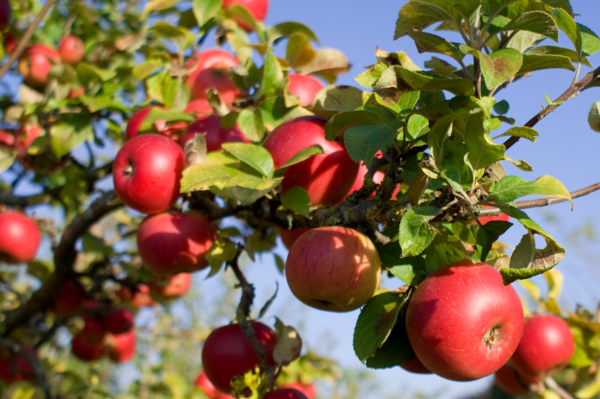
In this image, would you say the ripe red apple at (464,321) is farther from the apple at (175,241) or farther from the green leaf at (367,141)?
the apple at (175,241)

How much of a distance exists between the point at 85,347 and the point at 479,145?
74.9 inches

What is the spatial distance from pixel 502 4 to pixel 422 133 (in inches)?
7.6

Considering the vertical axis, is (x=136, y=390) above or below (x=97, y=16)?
below

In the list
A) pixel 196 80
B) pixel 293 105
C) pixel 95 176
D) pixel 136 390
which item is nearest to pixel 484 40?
pixel 293 105

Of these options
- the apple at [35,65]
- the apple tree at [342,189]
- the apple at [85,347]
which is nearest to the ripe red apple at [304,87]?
the apple tree at [342,189]

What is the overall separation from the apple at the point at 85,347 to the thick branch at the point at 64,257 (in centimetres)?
27

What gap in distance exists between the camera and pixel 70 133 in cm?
133

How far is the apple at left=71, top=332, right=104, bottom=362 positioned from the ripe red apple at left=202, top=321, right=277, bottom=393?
4.06 feet

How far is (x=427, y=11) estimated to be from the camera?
65 centimetres

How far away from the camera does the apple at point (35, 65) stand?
1.90 m

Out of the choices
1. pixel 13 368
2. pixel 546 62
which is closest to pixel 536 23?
pixel 546 62

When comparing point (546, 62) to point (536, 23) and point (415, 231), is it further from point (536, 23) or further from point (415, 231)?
point (415, 231)

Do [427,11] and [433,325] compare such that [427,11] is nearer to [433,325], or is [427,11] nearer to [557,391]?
[433,325]

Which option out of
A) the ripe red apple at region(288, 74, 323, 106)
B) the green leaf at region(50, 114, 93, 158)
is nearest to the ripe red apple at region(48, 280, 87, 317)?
the green leaf at region(50, 114, 93, 158)
